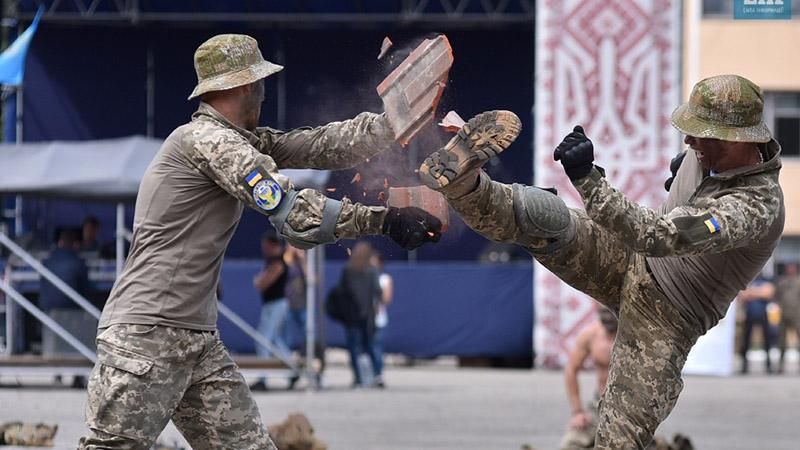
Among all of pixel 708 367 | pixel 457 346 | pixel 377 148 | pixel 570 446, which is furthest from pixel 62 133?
pixel 377 148

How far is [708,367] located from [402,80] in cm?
1690

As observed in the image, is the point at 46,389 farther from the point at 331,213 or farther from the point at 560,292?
the point at 331,213

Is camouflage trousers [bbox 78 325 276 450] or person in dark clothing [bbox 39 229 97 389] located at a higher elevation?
camouflage trousers [bbox 78 325 276 450]

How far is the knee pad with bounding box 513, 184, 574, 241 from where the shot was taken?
6.84m

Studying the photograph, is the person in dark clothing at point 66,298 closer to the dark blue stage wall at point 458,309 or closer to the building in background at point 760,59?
the dark blue stage wall at point 458,309

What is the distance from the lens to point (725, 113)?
6781 millimetres

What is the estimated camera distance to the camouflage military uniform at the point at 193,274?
624 centimetres

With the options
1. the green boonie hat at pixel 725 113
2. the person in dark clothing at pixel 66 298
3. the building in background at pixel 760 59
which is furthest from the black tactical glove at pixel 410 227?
the building in background at pixel 760 59

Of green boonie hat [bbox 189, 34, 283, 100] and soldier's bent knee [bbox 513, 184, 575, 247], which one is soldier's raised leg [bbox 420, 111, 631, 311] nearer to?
soldier's bent knee [bbox 513, 184, 575, 247]

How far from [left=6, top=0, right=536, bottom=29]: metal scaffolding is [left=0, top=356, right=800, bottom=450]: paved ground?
6531mm

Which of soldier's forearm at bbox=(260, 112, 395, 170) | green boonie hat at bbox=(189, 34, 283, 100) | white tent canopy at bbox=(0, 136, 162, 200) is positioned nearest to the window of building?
white tent canopy at bbox=(0, 136, 162, 200)

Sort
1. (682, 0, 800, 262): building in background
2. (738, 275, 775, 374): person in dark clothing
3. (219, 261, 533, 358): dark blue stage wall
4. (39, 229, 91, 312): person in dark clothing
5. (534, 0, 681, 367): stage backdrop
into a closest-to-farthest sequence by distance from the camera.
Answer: (39, 229, 91, 312): person in dark clothing, (534, 0, 681, 367): stage backdrop, (219, 261, 533, 358): dark blue stage wall, (738, 275, 775, 374): person in dark clothing, (682, 0, 800, 262): building in background

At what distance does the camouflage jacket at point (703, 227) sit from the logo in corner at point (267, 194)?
3.91 feet

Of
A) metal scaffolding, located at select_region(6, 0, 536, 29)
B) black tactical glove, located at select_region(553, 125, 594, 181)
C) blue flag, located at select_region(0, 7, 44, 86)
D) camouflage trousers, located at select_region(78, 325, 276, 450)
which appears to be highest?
metal scaffolding, located at select_region(6, 0, 536, 29)
